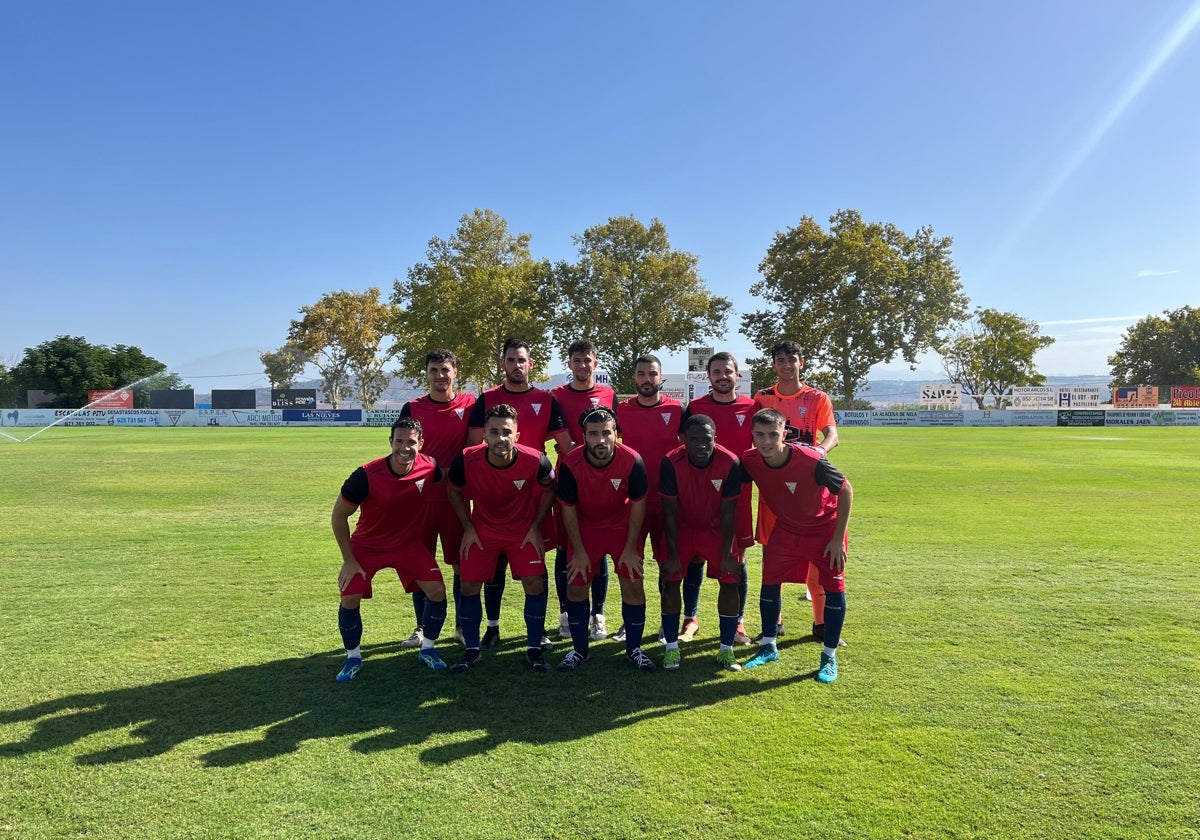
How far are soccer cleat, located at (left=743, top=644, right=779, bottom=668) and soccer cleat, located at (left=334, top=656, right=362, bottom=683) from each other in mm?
2557

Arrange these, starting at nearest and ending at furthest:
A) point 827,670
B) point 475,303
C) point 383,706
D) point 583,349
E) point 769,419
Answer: point 383,706 → point 827,670 → point 769,419 → point 583,349 → point 475,303

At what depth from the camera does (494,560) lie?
4543 mm

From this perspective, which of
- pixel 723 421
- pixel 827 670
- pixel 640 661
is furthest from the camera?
pixel 723 421

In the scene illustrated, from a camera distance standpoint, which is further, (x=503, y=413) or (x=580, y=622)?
(x=580, y=622)

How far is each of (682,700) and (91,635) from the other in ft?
14.4

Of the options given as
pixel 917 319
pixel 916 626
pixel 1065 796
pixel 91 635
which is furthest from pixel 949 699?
pixel 917 319

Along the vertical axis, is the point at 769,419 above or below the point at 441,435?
above

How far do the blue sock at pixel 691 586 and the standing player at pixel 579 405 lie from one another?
2.01 feet

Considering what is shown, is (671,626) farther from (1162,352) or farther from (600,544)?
(1162,352)

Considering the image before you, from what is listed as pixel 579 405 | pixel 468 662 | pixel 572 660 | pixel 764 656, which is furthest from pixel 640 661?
pixel 579 405

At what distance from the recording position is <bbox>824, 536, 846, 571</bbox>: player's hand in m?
4.34

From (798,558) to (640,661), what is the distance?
1253mm

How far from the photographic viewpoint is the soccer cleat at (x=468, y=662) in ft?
14.4

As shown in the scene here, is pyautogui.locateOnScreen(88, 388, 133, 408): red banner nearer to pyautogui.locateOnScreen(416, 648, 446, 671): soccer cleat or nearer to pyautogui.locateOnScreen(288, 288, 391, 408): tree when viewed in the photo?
pyautogui.locateOnScreen(288, 288, 391, 408): tree
